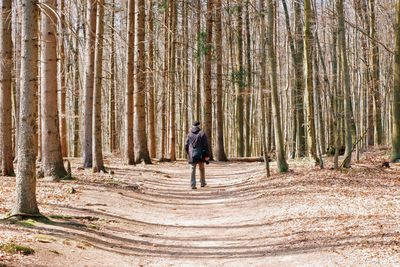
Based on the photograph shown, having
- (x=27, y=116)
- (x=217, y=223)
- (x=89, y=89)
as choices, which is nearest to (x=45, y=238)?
(x=27, y=116)

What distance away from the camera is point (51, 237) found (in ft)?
24.9

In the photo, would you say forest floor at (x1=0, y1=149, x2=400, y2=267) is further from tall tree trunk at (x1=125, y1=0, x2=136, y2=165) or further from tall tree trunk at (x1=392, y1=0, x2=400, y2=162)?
tall tree trunk at (x1=125, y1=0, x2=136, y2=165)

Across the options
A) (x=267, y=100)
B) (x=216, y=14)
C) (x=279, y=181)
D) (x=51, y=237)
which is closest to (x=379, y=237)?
(x=51, y=237)

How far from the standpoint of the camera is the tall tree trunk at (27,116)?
8156 mm

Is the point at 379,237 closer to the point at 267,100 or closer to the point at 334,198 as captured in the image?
the point at 334,198

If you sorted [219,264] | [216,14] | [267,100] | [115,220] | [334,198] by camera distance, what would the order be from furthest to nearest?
[267,100] < [216,14] < [334,198] < [115,220] < [219,264]

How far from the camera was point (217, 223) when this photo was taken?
10.6m

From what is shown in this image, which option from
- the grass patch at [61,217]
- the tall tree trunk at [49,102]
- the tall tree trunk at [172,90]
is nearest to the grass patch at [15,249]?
the grass patch at [61,217]

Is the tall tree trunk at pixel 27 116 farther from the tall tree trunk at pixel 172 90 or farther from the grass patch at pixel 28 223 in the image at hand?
the tall tree trunk at pixel 172 90

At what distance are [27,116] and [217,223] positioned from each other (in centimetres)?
445

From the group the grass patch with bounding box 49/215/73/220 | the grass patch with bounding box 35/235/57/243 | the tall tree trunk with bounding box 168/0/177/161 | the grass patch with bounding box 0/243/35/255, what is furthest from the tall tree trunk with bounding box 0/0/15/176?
the tall tree trunk with bounding box 168/0/177/161

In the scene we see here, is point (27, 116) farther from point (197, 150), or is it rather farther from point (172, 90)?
point (172, 90)

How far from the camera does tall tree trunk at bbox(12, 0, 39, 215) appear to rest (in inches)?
321

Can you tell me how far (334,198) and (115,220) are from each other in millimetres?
4967
